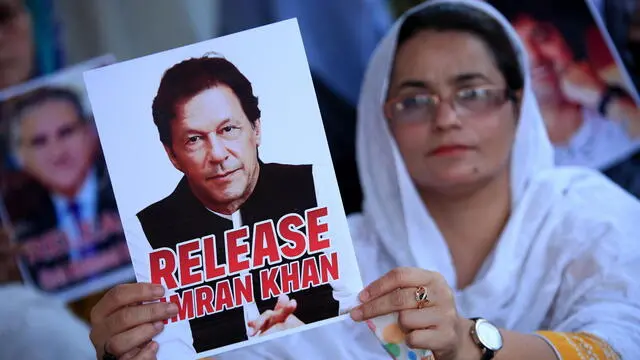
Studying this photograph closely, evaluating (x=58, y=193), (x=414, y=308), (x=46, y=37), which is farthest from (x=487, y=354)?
(x=46, y=37)

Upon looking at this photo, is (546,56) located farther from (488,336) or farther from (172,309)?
(172,309)

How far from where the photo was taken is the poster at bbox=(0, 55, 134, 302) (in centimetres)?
160

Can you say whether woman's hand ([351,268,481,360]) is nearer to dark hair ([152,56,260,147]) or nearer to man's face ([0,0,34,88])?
dark hair ([152,56,260,147])

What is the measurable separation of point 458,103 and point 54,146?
0.92m

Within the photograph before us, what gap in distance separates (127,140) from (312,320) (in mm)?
313

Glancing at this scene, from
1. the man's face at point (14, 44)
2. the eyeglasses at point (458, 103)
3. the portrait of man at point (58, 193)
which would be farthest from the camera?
the man's face at point (14, 44)

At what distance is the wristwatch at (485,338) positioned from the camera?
0.92m

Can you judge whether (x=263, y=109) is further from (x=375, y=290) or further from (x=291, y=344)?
(x=291, y=344)

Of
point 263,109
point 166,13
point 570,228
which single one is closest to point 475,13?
point 570,228

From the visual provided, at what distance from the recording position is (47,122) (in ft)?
5.32

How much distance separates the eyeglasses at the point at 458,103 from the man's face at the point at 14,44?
99 centimetres

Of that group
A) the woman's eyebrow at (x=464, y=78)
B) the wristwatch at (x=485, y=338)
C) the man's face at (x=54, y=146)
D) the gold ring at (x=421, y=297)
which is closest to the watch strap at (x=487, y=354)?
the wristwatch at (x=485, y=338)

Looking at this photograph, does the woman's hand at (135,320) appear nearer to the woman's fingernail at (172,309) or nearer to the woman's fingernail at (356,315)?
the woman's fingernail at (172,309)

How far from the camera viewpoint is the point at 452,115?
1174 mm
